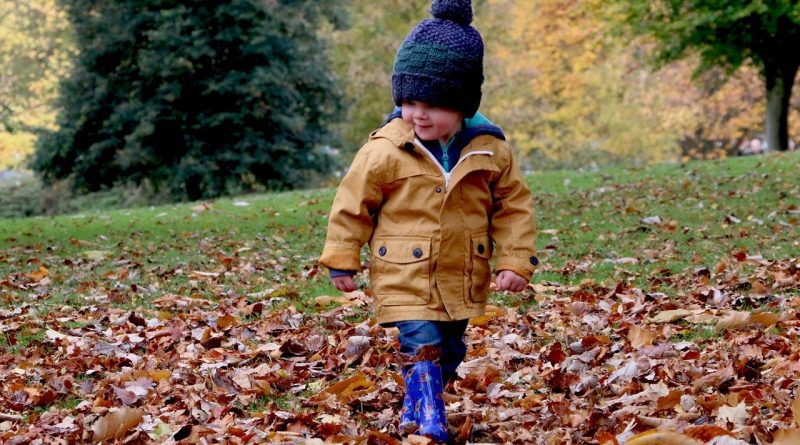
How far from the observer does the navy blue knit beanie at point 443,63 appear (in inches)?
163

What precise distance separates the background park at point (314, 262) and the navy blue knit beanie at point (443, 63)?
51.1 inches

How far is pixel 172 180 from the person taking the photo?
2598 centimetres

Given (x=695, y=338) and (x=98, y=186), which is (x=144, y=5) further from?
(x=695, y=338)

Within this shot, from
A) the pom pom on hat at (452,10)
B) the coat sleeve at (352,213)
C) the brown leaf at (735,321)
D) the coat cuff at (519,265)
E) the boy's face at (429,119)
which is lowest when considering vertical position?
the brown leaf at (735,321)

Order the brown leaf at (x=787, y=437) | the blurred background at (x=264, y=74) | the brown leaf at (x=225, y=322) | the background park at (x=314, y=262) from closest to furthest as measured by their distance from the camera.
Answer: the brown leaf at (x=787, y=437) < the background park at (x=314, y=262) < the brown leaf at (x=225, y=322) < the blurred background at (x=264, y=74)

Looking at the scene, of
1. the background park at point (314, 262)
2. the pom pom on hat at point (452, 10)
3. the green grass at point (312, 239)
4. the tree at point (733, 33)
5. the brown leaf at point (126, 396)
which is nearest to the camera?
the pom pom on hat at point (452, 10)

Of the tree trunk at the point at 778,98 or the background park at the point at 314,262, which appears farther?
the tree trunk at the point at 778,98

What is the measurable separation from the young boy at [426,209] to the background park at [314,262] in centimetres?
40

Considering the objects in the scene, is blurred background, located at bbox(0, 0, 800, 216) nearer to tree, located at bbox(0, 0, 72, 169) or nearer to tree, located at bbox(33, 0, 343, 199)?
tree, located at bbox(33, 0, 343, 199)

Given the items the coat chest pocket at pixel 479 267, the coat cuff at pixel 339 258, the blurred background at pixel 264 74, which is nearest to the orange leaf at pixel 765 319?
the coat chest pocket at pixel 479 267

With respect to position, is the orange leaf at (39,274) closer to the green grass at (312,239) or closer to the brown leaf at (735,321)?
the green grass at (312,239)

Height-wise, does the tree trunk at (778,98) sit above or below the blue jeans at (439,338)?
above

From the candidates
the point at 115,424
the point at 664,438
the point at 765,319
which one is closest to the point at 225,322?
the point at 115,424

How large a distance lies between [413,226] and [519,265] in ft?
1.59
